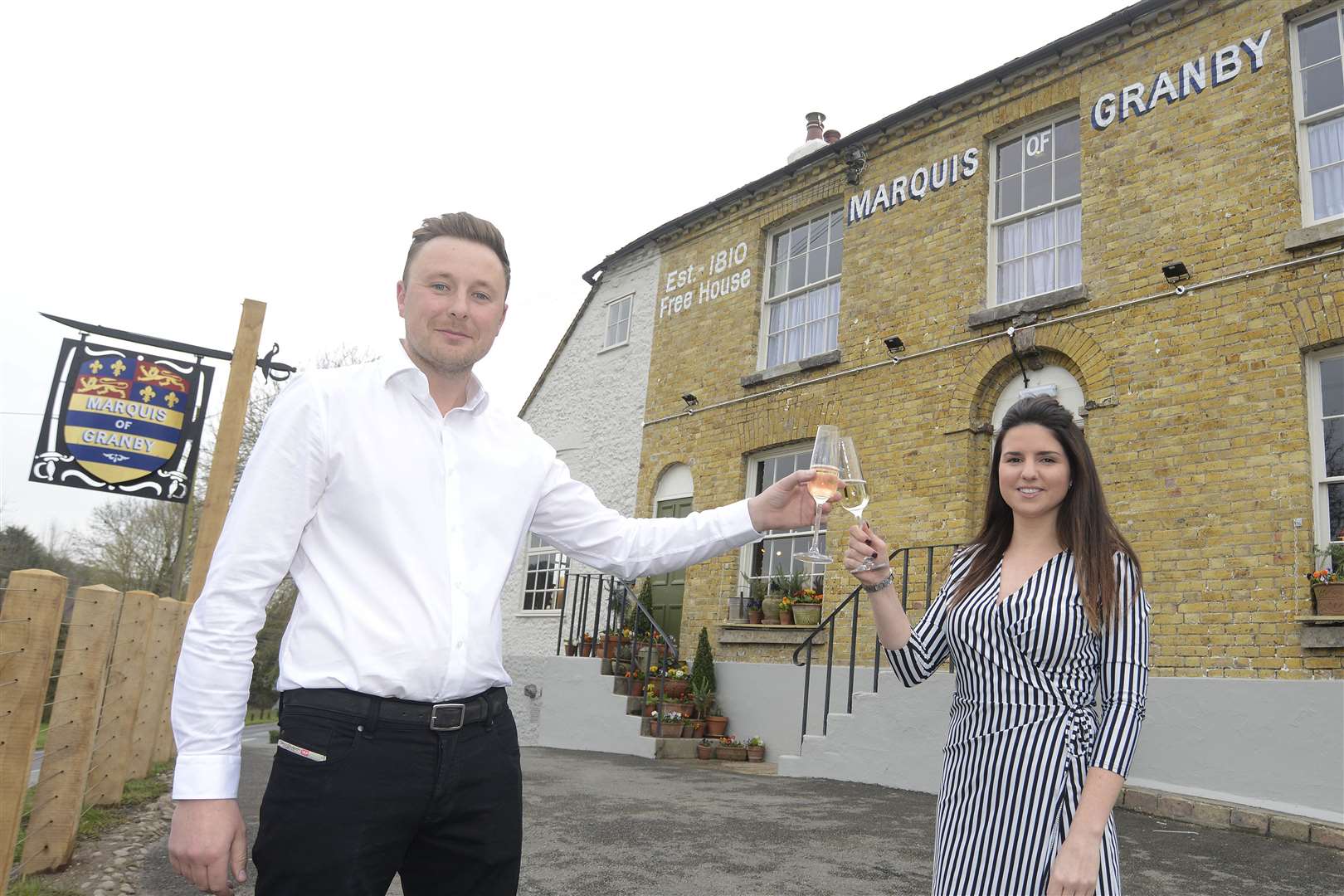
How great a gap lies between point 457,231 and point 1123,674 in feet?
5.82

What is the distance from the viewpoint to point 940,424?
925 cm

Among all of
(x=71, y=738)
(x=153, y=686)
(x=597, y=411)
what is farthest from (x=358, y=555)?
(x=597, y=411)

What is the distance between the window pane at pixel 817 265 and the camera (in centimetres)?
1138

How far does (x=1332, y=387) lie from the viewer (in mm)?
7062

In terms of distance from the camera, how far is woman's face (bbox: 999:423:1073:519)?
92.5 inches

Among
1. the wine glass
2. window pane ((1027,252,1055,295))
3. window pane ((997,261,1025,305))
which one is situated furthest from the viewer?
window pane ((997,261,1025,305))

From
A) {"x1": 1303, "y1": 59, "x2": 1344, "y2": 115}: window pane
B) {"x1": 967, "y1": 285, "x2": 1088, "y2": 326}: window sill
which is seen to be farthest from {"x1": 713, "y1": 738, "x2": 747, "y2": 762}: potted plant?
{"x1": 1303, "y1": 59, "x2": 1344, "y2": 115}: window pane

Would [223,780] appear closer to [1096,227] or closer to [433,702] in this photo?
[433,702]

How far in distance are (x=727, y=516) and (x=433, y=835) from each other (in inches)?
43.1

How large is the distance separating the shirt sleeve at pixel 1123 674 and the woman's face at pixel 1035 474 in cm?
24

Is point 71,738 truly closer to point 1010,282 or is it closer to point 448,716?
point 448,716

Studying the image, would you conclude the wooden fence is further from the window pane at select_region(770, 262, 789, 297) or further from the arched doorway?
the window pane at select_region(770, 262, 789, 297)

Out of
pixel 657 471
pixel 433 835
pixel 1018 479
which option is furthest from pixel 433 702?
pixel 657 471

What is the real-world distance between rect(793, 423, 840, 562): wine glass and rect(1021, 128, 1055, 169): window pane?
7969 millimetres
